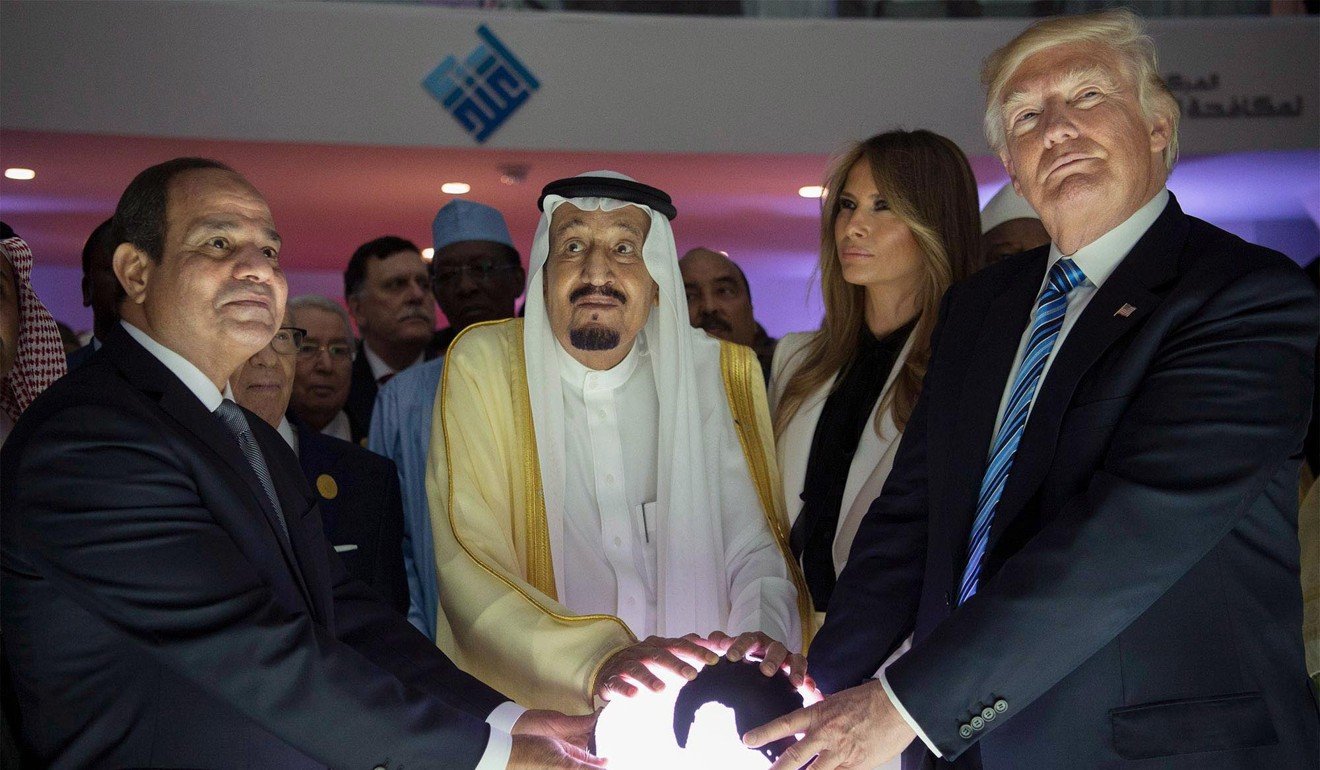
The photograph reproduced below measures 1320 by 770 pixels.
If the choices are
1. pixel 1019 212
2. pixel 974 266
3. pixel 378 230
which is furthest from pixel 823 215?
pixel 378 230

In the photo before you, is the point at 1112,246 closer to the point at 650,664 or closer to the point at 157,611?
the point at 650,664

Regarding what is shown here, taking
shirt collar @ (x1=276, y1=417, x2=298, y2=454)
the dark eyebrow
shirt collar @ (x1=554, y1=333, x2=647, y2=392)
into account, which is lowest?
shirt collar @ (x1=276, y1=417, x2=298, y2=454)

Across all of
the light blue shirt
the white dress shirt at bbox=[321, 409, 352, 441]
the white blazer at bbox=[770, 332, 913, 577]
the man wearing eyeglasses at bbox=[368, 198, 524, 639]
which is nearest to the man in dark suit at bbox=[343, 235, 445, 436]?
the man wearing eyeglasses at bbox=[368, 198, 524, 639]

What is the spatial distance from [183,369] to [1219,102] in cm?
915

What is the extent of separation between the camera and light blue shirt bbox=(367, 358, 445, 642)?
3.95 meters

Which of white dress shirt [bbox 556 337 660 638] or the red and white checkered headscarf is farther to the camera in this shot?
white dress shirt [bbox 556 337 660 638]

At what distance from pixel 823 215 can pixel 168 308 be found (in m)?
1.94

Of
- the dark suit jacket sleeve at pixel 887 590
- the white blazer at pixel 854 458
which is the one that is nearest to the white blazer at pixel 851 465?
the white blazer at pixel 854 458

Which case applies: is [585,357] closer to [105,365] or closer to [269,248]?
[269,248]

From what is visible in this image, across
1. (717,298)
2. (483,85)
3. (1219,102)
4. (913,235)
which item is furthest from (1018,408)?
(1219,102)

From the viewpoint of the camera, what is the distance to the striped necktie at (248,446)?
7.66ft

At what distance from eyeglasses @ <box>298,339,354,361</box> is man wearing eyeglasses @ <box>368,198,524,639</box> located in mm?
472

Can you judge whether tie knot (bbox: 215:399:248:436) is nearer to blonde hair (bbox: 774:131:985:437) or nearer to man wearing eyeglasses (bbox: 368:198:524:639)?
man wearing eyeglasses (bbox: 368:198:524:639)

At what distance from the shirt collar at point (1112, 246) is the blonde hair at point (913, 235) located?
978 mm
